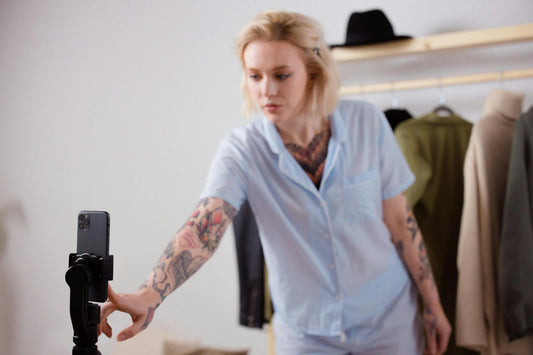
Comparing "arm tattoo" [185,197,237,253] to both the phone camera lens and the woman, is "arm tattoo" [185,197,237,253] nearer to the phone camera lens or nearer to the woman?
the woman

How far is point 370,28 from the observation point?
4.81 ft

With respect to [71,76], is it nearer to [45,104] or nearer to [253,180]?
[45,104]

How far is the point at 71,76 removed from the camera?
597 mm

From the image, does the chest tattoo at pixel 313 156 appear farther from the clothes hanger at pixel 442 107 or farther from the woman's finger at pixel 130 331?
the clothes hanger at pixel 442 107

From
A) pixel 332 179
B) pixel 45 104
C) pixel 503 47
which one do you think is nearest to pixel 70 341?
pixel 45 104

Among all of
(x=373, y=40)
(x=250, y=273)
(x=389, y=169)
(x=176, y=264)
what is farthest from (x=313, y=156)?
(x=373, y=40)

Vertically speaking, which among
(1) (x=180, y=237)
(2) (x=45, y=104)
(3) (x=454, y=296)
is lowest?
(3) (x=454, y=296)

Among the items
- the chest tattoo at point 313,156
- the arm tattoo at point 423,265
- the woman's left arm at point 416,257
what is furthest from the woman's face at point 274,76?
the arm tattoo at point 423,265

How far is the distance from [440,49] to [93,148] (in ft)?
3.77

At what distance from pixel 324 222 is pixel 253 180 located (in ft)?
0.54

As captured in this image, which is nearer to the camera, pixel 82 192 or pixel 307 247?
pixel 82 192

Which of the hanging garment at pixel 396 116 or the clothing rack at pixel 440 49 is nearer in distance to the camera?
the clothing rack at pixel 440 49

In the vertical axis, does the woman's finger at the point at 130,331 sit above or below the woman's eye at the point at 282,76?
below

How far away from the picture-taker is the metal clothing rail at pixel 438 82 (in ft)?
4.66
